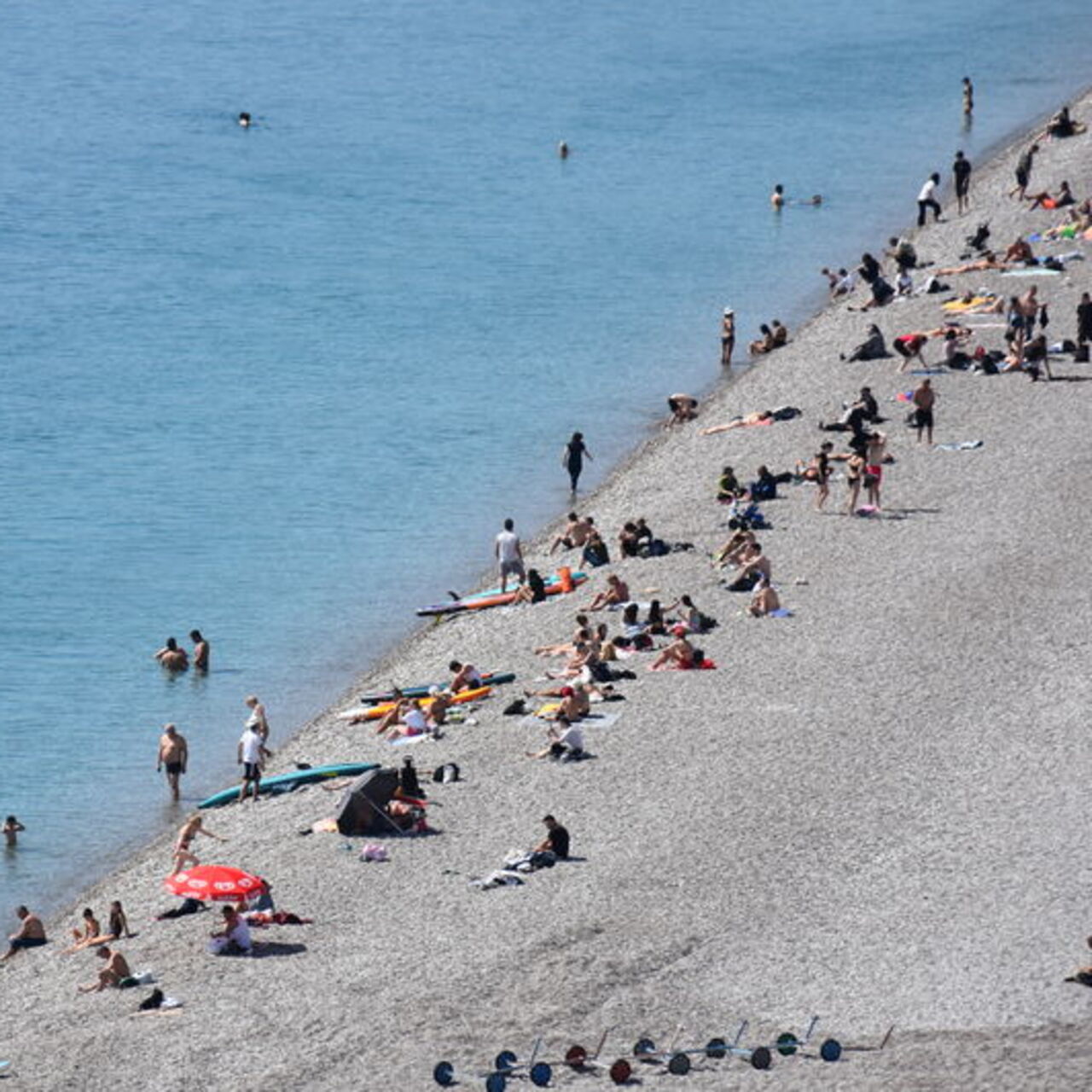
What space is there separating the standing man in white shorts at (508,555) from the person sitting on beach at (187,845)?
9.50 meters

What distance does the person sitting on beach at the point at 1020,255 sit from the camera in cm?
5572

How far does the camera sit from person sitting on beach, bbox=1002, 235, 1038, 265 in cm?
5572

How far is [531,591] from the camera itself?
40.9 metres

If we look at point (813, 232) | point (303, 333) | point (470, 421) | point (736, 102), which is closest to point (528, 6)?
point (736, 102)

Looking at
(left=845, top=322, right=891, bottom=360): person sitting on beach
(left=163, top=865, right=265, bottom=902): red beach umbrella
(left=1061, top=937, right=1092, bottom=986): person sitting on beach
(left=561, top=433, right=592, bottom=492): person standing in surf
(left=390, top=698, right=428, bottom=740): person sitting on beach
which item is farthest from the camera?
(left=845, top=322, right=891, bottom=360): person sitting on beach

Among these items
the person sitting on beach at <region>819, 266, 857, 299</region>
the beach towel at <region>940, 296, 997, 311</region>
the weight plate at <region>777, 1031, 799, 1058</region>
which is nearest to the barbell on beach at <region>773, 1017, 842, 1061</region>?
the weight plate at <region>777, 1031, 799, 1058</region>

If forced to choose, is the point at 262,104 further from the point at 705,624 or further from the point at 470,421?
the point at 705,624

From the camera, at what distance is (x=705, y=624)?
37.2m

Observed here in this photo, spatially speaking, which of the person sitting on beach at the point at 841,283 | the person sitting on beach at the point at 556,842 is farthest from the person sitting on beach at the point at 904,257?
the person sitting on beach at the point at 556,842

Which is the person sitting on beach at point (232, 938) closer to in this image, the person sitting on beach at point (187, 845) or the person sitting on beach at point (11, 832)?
the person sitting on beach at point (187, 845)

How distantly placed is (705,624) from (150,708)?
8.99 meters

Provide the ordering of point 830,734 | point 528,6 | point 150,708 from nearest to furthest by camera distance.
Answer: point 830,734 → point 150,708 → point 528,6

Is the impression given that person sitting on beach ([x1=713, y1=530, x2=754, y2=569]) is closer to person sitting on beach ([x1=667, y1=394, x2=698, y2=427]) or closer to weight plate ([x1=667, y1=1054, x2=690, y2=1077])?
person sitting on beach ([x1=667, y1=394, x2=698, y2=427])

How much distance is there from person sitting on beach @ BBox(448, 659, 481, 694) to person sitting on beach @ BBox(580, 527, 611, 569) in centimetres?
507
